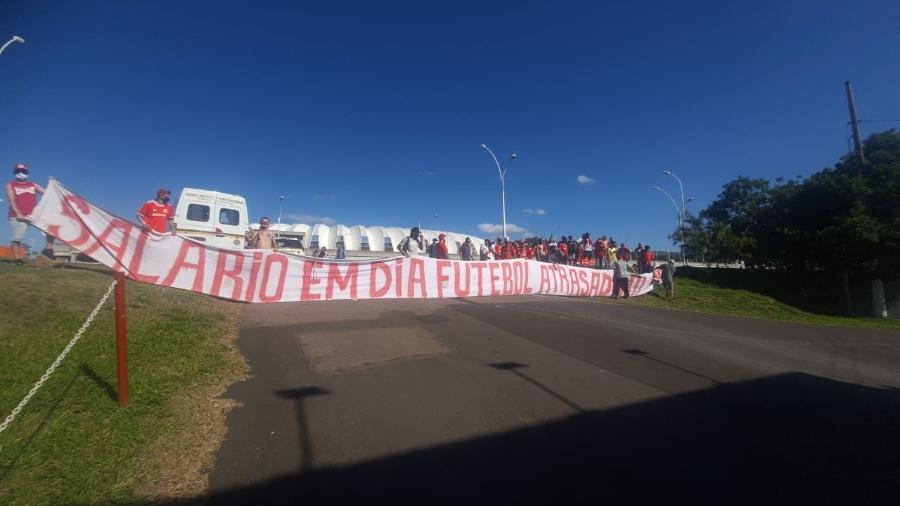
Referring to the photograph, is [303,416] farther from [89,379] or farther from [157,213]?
[157,213]

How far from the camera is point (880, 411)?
15.4 ft

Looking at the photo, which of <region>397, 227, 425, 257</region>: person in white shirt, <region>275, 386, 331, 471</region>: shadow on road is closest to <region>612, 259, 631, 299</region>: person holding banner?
<region>397, 227, 425, 257</region>: person in white shirt

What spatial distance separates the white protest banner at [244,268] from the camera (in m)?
7.16

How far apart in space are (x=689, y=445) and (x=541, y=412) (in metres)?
1.34

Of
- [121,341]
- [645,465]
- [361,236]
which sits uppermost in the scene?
[361,236]

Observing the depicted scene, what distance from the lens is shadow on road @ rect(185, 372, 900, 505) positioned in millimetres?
2725

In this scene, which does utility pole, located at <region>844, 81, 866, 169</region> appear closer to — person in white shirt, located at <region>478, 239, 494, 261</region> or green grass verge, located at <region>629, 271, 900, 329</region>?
green grass verge, located at <region>629, 271, 900, 329</region>

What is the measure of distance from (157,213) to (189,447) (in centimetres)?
711

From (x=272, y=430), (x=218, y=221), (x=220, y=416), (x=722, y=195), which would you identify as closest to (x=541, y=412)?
(x=272, y=430)

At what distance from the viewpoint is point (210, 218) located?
44.3 ft

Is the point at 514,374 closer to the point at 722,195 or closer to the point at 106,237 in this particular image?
the point at 106,237

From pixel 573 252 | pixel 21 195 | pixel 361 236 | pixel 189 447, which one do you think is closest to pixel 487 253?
pixel 573 252

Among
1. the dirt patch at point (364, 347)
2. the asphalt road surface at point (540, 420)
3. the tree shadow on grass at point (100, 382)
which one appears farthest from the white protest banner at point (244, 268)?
the tree shadow on grass at point (100, 382)

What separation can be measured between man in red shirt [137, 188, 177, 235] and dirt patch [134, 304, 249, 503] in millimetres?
5371
